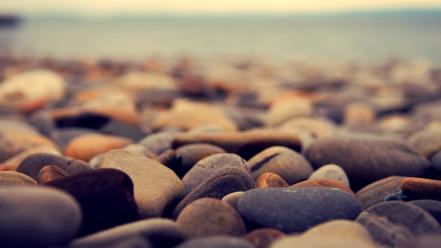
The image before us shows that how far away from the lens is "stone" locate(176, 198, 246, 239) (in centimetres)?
163

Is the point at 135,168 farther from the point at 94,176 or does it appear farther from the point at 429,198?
the point at 429,198

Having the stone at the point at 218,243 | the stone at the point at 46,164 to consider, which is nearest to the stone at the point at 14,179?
the stone at the point at 46,164

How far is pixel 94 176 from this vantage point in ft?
5.49

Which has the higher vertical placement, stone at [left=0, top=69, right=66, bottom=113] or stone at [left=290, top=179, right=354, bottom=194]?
stone at [left=290, top=179, right=354, bottom=194]

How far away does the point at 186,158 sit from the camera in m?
2.47

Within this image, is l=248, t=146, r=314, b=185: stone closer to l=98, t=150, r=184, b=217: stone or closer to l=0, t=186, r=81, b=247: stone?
l=98, t=150, r=184, b=217: stone

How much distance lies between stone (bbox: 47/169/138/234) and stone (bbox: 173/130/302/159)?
1028mm

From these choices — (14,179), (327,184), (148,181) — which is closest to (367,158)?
(327,184)

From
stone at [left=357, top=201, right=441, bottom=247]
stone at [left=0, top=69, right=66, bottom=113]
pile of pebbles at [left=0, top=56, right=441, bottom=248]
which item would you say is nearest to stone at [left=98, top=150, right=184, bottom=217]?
pile of pebbles at [left=0, top=56, right=441, bottom=248]

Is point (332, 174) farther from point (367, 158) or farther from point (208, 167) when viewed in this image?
point (208, 167)

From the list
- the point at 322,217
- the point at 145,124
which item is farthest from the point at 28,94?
the point at 322,217

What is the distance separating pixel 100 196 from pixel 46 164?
58 cm

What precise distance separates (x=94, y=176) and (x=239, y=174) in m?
0.58

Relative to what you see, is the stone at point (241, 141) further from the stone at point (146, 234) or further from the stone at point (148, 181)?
the stone at point (146, 234)
